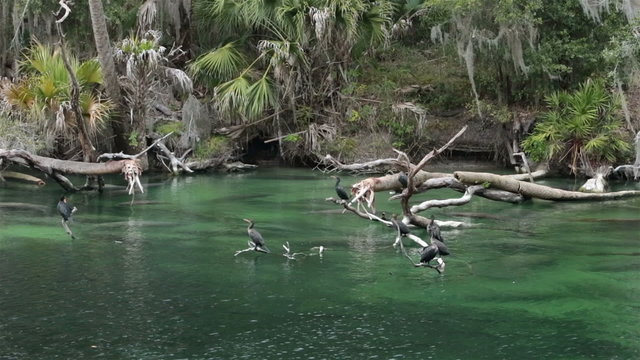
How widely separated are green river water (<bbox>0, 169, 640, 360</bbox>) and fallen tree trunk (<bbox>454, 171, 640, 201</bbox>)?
555 millimetres

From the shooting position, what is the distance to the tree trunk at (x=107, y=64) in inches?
698

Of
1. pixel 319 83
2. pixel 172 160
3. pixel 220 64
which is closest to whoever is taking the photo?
pixel 172 160

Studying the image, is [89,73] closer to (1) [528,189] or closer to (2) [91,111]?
(2) [91,111]

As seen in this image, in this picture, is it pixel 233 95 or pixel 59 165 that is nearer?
pixel 59 165

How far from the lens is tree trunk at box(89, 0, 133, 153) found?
58.1ft

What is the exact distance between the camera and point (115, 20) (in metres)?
22.0

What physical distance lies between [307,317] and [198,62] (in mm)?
14163

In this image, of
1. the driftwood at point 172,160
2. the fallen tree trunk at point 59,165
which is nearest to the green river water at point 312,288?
the fallen tree trunk at point 59,165

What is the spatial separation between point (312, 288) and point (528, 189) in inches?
277

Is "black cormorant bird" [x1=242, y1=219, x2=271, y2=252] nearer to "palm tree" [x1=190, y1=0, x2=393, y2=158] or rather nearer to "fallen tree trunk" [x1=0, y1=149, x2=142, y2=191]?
Result: "fallen tree trunk" [x1=0, y1=149, x2=142, y2=191]

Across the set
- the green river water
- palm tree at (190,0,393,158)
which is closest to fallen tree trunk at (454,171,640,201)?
the green river water

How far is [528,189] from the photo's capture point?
14.7 m

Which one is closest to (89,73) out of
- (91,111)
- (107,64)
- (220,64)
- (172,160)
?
(107,64)

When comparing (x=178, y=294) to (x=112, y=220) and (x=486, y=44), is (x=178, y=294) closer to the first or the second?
(x=112, y=220)
